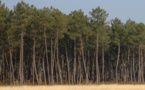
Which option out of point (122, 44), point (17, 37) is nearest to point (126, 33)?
point (122, 44)

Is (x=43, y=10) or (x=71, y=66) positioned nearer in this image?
(x=43, y=10)

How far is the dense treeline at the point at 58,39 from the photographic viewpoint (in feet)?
171

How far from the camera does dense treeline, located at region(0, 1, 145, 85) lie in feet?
171

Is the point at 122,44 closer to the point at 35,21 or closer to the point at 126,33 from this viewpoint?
the point at 126,33

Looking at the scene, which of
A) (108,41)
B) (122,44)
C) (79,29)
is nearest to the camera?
(79,29)

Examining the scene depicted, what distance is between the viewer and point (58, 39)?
5900cm

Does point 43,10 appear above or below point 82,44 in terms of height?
above

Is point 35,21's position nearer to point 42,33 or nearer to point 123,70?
point 42,33

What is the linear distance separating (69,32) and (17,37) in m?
9.45

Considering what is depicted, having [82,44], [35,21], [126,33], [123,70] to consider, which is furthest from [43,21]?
[123,70]

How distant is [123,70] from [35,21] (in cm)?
3055

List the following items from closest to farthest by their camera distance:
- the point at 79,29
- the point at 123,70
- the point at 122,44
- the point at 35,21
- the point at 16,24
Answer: the point at 16,24 → the point at 35,21 → the point at 79,29 → the point at 122,44 → the point at 123,70

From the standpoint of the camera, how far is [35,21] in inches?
2124

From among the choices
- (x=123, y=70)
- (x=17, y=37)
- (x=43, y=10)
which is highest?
(x=43, y=10)
